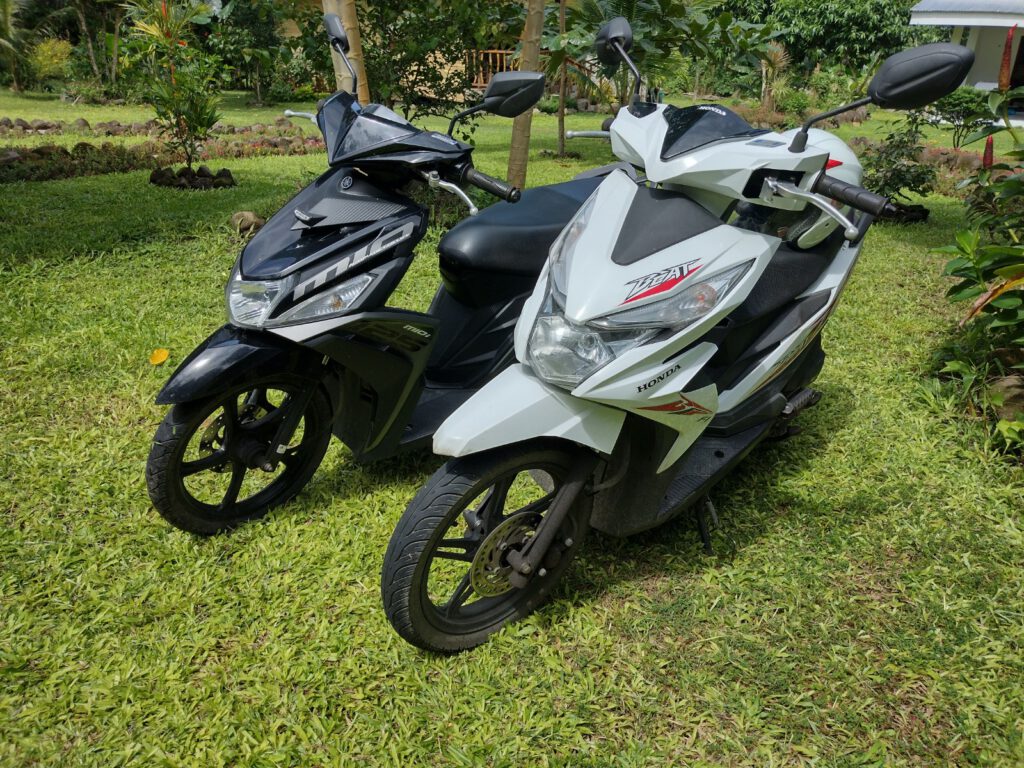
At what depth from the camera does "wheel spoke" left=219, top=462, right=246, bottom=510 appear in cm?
248

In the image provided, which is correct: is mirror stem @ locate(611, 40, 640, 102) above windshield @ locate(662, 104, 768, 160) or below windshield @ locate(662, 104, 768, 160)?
above

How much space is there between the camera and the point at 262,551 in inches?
95.7

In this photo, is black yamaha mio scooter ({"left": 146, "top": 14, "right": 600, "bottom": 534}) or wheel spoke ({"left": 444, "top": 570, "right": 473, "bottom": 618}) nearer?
wheel spoke ({"left": 444, "top": 570, "right": 473, "bottom": 618})

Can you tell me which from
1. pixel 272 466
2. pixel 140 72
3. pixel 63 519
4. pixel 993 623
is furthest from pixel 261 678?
pixel 140 72

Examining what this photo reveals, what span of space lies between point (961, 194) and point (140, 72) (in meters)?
7.76

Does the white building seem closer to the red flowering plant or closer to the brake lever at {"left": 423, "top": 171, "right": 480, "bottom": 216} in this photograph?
the red flowering plant

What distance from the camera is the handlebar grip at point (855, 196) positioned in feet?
5.49

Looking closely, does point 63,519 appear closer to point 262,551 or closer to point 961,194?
point 262,551

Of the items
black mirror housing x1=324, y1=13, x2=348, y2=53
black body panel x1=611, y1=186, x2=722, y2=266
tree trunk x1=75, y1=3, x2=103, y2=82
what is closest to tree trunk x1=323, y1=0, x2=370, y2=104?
black mirror housing x1=324, y1=13, x2=348, y2=53

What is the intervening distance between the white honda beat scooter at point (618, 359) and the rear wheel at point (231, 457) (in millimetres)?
692

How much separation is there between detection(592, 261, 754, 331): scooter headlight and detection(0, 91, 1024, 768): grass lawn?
89 centimetres

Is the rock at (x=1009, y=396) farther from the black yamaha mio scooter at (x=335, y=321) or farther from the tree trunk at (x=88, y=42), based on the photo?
the tree trunk at (x=88, y=42)

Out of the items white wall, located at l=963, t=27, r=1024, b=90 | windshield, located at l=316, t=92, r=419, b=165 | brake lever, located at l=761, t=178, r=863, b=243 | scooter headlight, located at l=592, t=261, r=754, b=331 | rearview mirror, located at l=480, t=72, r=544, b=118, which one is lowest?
white wall, located at l=963, t=27, r=1024, b=90

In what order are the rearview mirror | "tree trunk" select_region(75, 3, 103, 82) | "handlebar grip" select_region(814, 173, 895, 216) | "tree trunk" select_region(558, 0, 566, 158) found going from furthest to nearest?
"tree trunk" select_region(75, 3, 103, 82)
"tree trunk" select_region(558, 0, 566, 158)
the rearview mirror
"handlebar grip" select_region(814, 173, 895, 216)
